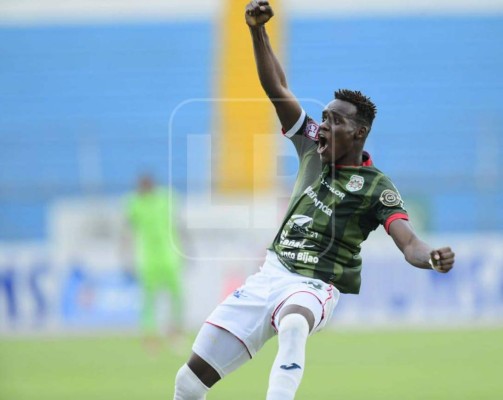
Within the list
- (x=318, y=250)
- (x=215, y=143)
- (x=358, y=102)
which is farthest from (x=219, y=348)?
(x=215, y=143)

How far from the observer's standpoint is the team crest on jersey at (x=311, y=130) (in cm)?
639

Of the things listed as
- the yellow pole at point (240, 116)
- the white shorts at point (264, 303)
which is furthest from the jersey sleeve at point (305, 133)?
the yellow pole at point (240, 116)

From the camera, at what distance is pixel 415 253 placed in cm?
554

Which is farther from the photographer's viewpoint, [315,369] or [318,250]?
A: [315,369]

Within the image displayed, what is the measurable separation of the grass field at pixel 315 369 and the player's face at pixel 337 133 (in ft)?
11.7

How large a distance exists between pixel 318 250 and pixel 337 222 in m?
0.21

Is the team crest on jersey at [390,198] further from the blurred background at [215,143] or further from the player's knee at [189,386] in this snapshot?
the blurred background at [215,143]

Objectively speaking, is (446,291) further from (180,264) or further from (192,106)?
(192,106)

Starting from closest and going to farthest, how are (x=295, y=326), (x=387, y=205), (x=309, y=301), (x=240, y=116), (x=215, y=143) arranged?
(x=295, y=326) < (x=309, y=301) < (x=387, y=205) < (x=215, y=143) < (x=240, y=116)

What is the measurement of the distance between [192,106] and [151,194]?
9.02m

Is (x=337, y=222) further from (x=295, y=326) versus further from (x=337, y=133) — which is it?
(x=295, y=326)

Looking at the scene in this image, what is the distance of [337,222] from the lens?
19.9 ft

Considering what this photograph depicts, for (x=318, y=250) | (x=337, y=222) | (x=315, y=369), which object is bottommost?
(x=315, y=369)

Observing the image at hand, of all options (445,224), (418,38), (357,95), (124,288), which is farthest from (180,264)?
(357,95)
